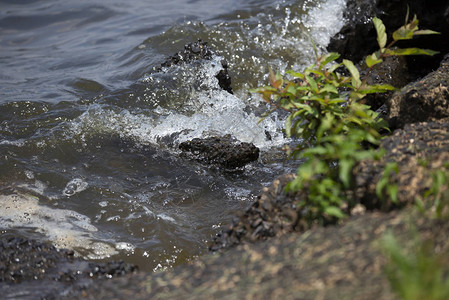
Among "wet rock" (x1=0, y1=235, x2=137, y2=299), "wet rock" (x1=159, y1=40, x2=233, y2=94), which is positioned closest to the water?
"wet rock" (x1=159, y1=40, x2=233, y2=94)

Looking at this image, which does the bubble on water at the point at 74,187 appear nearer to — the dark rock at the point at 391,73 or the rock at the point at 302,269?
the rock at the point at 302,269

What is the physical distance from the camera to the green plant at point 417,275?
168cm

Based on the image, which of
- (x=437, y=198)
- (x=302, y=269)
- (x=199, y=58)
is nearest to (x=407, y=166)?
(x=437, y=198)

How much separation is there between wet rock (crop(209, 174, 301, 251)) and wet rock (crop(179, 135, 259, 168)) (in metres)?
2.24

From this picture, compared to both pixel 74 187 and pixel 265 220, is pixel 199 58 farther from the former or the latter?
pixel 265 220

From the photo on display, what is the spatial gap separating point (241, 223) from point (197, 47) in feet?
15.5

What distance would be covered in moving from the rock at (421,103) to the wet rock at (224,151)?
5.32 ft

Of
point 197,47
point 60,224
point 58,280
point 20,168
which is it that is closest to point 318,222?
point 58,280

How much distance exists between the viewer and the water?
438cm

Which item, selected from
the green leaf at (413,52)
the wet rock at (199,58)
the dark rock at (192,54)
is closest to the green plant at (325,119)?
the green leaf at (413,52)

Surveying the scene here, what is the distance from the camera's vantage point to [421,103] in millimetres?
3795

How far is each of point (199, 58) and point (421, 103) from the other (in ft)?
12.8

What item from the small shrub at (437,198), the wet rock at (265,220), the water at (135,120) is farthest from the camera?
the water at (135,120)

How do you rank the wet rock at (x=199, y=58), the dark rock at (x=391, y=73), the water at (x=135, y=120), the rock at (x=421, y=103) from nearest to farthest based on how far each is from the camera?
the rock at (x=421, y=103), the water at (x=135, y=120), the dark rock at (x=391, y=73), the wet rock at (x=199, y=58)
